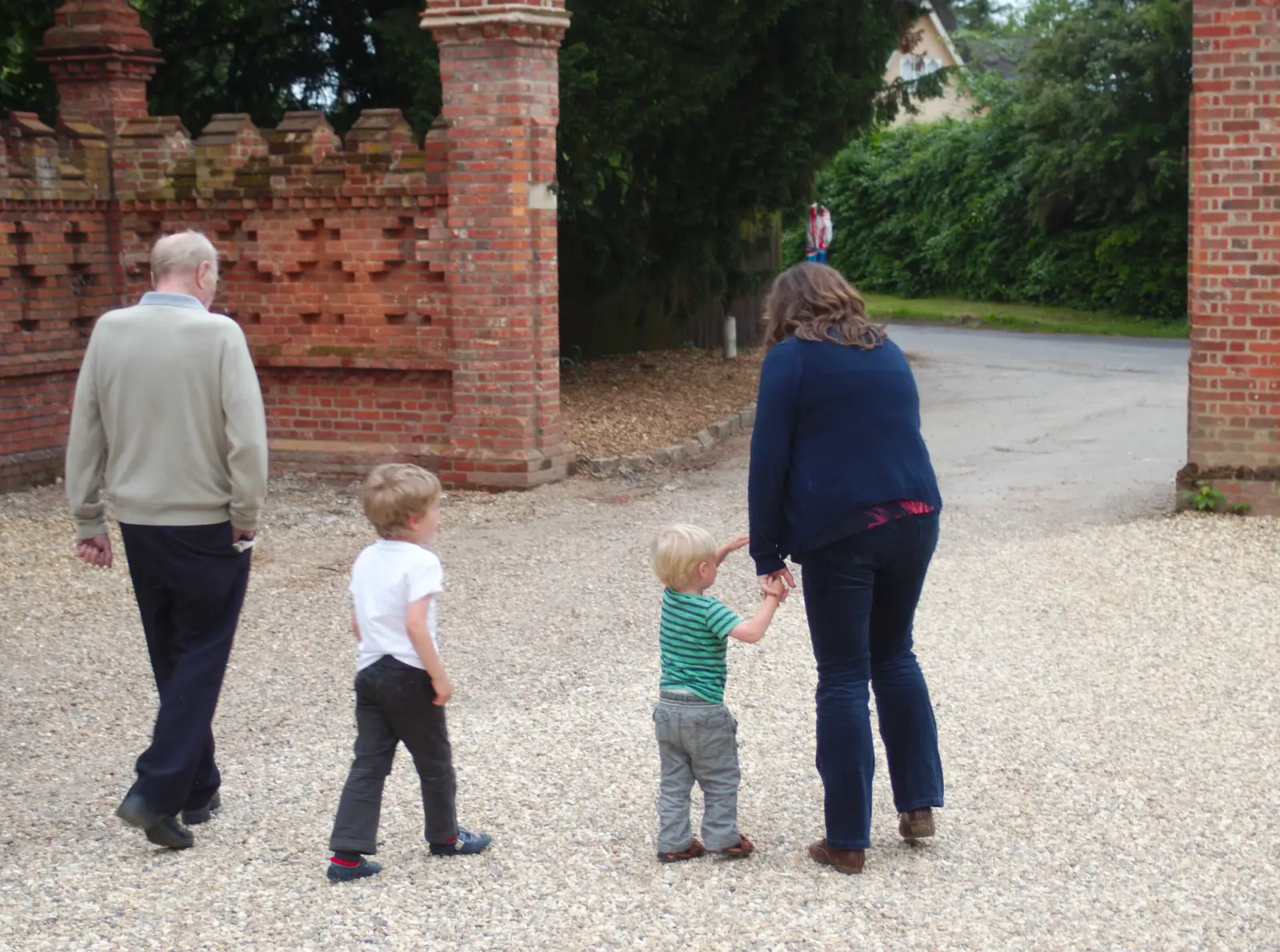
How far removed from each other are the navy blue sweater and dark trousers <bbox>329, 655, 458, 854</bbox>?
106 centimetres

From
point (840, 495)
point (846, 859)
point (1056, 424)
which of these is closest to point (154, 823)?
point (846, 859)

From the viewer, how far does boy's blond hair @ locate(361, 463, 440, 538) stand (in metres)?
4.43

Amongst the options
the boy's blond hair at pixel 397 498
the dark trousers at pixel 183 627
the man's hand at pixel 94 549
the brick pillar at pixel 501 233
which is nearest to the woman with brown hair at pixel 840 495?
the boy's blond hair at pixel 397 498

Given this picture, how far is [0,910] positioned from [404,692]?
1272mm

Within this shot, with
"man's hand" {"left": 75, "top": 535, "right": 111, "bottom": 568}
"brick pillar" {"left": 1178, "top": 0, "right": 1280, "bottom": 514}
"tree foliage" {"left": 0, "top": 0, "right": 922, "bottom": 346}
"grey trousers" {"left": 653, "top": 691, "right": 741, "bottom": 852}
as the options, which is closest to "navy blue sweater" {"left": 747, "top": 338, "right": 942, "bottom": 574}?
"grey trousers" {"left": 653, "top": 691, "right": 741, "bottom": 852}

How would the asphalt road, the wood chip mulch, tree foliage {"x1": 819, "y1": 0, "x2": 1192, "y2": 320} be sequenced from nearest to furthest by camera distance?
the asphalt road → the wood chip mulch → tree foliage {"x1": 819, "y1": 0, "x2": 1192, "y2": 320}

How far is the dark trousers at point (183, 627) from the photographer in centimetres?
483

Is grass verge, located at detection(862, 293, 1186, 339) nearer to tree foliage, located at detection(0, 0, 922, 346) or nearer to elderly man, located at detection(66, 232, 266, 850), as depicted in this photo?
tree foliage, located at detection(0, 0, 922, 346)

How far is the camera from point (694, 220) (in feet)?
51.9

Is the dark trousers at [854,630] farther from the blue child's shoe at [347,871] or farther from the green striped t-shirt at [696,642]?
the blue child's shoe at [347,871]

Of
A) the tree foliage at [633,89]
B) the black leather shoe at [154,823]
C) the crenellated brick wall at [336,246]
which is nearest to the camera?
the black leather shoe at [154,823]

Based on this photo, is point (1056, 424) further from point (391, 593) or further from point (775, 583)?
point (391, 593)

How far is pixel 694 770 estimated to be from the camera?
4.66 meters

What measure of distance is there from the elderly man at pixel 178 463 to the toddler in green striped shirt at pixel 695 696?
1356 mm
